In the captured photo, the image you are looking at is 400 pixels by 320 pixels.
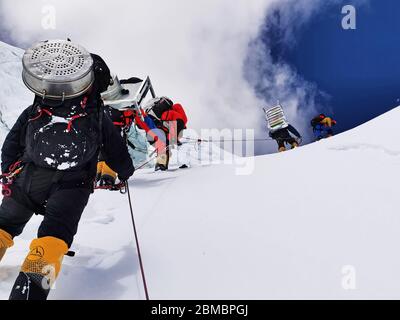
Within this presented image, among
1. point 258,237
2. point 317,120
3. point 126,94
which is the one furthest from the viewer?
point 317,120

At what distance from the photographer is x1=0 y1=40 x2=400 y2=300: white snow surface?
2070mm

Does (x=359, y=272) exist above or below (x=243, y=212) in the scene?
above

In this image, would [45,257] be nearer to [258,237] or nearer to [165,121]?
[258,237]

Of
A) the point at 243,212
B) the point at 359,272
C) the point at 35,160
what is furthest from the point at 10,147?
the point at 359,272

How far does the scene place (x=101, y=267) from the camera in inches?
96.7

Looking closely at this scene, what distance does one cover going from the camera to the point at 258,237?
2.72m

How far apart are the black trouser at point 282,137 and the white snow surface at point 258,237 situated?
6.53 m

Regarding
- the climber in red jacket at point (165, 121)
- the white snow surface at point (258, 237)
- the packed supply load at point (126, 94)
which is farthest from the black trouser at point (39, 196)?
the climber in red jacket at point (165, 121)

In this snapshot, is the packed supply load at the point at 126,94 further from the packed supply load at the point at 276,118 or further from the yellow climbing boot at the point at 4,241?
the packed supply load at the point at 276,118

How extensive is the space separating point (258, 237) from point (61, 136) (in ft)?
4.93

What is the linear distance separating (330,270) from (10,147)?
6.47ft

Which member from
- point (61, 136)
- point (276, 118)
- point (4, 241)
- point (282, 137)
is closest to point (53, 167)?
point (61, 136)

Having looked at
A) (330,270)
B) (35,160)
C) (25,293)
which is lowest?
(330,270)
